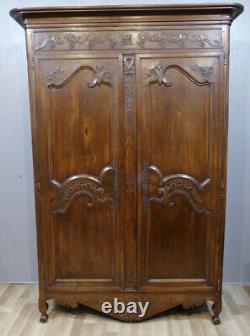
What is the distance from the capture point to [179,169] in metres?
2.25

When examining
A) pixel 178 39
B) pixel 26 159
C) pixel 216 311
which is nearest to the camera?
pixel 178 39

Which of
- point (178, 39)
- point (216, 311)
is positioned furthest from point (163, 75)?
point (216, 311)

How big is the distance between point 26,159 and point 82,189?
2.61 ft

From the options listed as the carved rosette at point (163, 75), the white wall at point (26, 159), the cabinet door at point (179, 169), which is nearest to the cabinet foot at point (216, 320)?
the cabinet door at point (179, 169)

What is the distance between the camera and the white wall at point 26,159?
8.91 ft

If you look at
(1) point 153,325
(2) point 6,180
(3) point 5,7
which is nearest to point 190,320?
(1) point 153,325

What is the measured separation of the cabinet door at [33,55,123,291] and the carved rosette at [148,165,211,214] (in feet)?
0.80

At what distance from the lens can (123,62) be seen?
7.04 feet

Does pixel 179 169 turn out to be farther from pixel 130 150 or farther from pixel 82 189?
pixel 82 189

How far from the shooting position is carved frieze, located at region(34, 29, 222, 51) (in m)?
2.12

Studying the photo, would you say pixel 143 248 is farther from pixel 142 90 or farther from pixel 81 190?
pixel 142 90

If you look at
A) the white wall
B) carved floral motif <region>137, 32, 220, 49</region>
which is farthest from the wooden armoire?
the white wall

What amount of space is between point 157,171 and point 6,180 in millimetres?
1282

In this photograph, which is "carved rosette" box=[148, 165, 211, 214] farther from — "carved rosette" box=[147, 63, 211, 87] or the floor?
the floor
